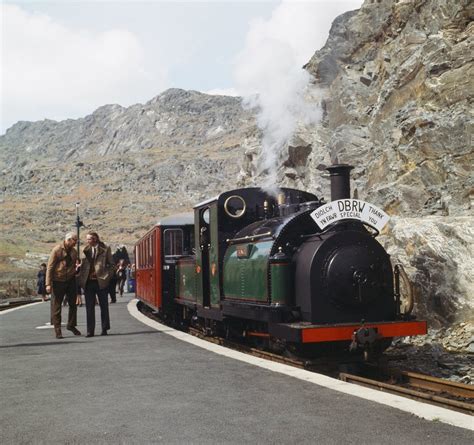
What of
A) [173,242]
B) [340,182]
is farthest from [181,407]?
[173,242]

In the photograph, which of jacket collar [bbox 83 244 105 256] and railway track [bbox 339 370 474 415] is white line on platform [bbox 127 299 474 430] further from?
jacket collar [bbox 83 244 105 256]

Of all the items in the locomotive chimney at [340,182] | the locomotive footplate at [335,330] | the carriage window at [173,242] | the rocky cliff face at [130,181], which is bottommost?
the locomotive footplate at [335,330]

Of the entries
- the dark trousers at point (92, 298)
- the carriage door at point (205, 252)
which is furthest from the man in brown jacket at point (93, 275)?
the carriage door at point (205, 252)

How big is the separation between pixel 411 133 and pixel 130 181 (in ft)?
406

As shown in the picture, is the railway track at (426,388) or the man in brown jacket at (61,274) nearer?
the railway track at (426,388)

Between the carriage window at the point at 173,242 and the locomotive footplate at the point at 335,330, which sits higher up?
the carriage window at the point at 173,242

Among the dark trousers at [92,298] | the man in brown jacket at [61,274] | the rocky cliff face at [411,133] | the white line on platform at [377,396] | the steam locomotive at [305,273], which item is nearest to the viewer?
the white line on platform at [377,396]

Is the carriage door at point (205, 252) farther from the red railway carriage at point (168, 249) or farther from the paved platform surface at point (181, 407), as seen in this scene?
the red railway carriage at point (168, 249)

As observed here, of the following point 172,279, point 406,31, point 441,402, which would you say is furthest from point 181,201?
point 441,402

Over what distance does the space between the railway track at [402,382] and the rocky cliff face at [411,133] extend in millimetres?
5687

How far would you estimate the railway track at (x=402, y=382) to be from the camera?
635 cm

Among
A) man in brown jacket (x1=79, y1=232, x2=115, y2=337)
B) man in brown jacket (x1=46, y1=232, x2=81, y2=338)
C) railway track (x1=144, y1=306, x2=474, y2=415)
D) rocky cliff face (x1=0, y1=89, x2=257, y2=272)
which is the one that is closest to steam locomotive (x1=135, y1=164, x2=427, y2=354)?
railway track (x1=144, y1=306, x2=474, y2=415)

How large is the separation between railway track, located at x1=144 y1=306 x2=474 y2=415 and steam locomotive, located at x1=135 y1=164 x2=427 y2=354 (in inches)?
11.7

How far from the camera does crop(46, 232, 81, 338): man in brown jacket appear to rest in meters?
11.1
